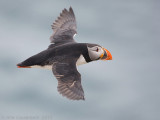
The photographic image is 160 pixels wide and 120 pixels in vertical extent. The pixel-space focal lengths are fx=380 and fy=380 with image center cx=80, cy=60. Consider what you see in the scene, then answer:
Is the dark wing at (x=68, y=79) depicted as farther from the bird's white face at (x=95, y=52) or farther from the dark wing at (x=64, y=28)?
the dark wing at (x=64, y=28)

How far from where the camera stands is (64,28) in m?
12.7

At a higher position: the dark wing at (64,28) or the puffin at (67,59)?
the dark wing at (64,28)

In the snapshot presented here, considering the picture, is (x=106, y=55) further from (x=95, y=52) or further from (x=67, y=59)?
(x=67, y=59)

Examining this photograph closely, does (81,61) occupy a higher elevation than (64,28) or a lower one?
lower

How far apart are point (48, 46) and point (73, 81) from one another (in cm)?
218

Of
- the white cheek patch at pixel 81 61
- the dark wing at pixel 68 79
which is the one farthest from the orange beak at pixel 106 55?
the dark wing at pixel 68 79

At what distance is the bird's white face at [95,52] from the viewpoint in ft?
35.7

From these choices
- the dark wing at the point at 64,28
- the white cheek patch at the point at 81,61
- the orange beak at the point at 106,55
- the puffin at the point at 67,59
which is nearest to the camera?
the puffin at the point at 67,59

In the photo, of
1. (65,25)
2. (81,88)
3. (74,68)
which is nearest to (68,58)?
(74,68)

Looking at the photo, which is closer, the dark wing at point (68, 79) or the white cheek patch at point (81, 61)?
the dark wing at point (68, 79)

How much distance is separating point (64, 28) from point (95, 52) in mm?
2117

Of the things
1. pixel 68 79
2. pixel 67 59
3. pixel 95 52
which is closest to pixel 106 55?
pixel 95 52

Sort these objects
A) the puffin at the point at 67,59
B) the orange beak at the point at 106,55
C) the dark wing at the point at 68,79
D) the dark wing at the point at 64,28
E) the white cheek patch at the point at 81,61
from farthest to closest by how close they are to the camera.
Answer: the dark wing at the point at 64,28 < the orange beak at the point at 106,55 < the white cheek patch at the point at 81,61 < the puffin at the point at 67,59 < the dark wing at the point at 68,79

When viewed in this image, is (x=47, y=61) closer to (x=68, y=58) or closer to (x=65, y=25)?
(x=68, y=58)
